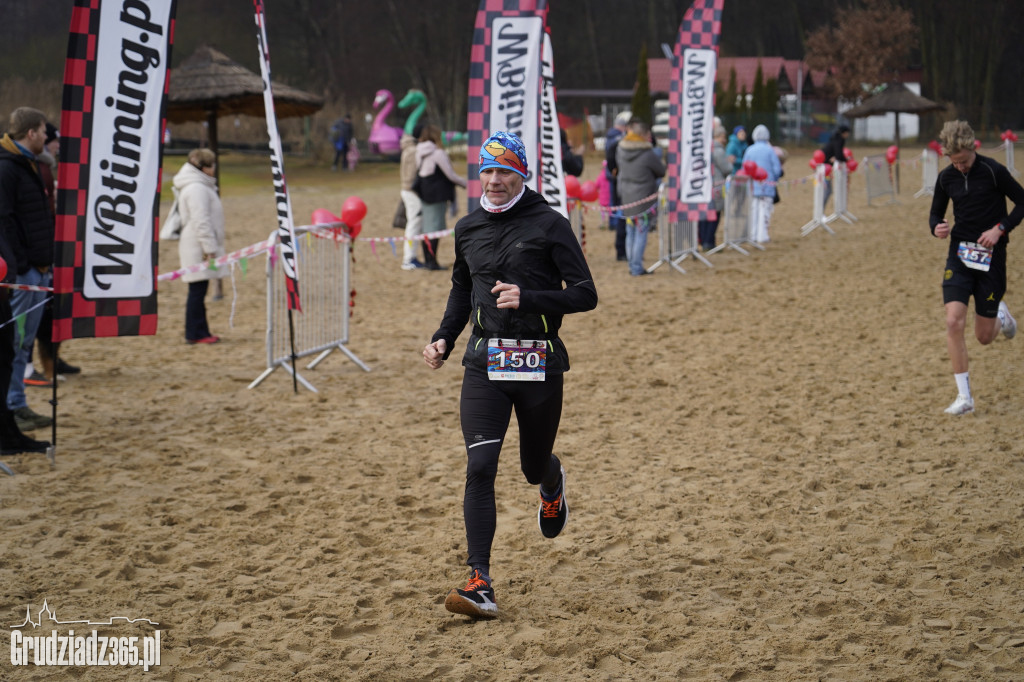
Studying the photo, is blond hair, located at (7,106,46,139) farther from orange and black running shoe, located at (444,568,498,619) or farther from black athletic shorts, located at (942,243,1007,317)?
black athletic shorts, located at (942,243,1007,317)

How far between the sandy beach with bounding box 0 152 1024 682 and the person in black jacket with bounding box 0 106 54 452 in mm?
371

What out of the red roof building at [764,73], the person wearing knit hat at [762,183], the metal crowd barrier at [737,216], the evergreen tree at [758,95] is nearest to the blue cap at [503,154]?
the metal crowd barrier at [737,216]

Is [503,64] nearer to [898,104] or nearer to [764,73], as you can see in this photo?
[898,104]

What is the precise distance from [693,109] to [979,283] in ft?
23.3

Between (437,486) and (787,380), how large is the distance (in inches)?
150

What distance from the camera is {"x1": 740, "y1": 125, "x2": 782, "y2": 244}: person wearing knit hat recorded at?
55.6 ft

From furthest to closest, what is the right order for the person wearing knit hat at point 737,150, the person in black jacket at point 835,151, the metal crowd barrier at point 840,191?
the metal crowd barrier at point 840,191 < the person in black jacket at point 835,151 < the person wearing knit hat at point 737,150

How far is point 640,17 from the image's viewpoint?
80.2 metres

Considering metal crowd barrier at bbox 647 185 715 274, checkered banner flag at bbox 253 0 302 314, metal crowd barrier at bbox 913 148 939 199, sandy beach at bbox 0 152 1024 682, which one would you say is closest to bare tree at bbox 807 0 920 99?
metal crowd barrier at bbox 913 148 939 199

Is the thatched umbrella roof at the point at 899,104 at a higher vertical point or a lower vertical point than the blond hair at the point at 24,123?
higher

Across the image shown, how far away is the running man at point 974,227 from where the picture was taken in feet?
22.9

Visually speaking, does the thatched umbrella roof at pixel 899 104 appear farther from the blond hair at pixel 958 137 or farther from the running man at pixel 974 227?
the blond hair at pixel 958 137

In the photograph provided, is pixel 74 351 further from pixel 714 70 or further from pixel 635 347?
pixel 714 70

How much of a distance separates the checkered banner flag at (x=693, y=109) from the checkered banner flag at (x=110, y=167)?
8349 mm
